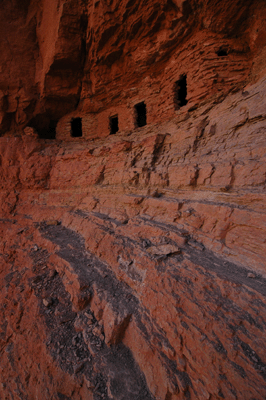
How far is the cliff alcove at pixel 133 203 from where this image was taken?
2.18 meters

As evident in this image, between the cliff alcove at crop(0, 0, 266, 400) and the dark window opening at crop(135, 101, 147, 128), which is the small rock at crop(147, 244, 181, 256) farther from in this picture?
the dark window opening at crop(135, 101, 147, 128)

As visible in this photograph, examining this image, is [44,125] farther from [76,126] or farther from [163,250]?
[163,250]

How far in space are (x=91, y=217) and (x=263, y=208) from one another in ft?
13.8

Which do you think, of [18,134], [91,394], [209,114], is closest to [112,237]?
[91,394]

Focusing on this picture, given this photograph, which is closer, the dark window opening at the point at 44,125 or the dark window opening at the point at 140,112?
the dark window opening at the point at 140,112

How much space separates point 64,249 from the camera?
4.59 meters

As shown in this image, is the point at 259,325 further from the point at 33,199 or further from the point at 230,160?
the point at 33,199

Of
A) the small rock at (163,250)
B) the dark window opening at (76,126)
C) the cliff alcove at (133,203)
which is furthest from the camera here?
the dark window opening at (76,126)

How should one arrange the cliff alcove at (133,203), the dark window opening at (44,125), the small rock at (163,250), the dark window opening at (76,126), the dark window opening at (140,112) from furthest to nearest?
the dark window opening at (76,126) → the dark window opening at (44,125) → the dark window opening at (140,112) → the small rock at (163,250) → the cliff alcove at (133,203)

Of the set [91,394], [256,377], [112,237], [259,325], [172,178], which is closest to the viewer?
[256,377]

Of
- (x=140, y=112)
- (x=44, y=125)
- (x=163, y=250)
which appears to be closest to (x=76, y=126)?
(x=44, y=125)

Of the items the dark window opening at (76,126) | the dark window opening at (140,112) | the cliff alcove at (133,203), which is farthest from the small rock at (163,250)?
the dark window opening at (76,126)

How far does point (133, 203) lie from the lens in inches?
186

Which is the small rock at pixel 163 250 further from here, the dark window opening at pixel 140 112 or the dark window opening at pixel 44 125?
the dark window opening at pixel 44 125
